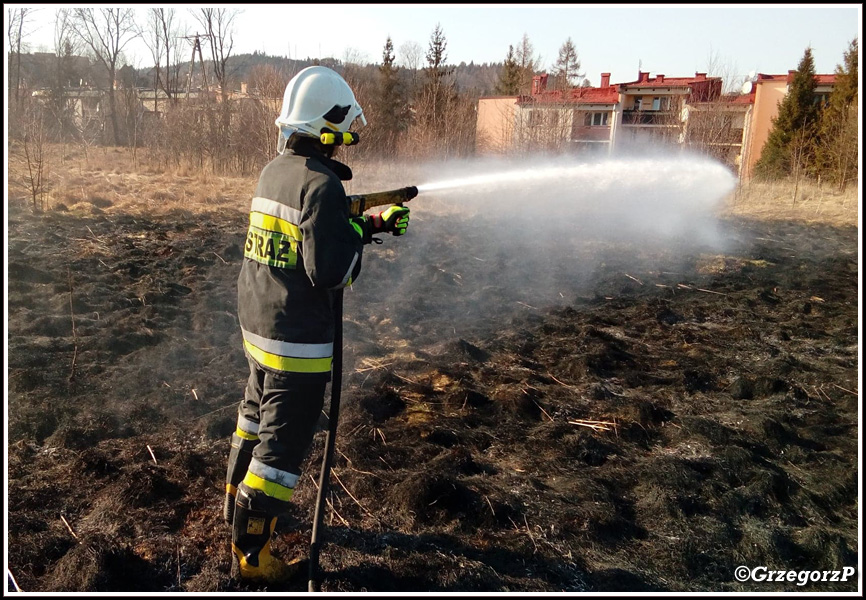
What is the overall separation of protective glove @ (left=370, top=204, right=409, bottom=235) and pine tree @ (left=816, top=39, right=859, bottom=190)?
22512 millimetres

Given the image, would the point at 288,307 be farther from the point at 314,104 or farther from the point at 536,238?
the point at 536,238

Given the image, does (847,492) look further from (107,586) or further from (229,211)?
(229,211)

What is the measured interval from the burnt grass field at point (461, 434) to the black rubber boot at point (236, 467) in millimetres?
167

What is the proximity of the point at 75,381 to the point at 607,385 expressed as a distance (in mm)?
4300

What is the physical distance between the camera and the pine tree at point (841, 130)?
65.7ft

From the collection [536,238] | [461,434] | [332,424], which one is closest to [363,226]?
[332,424]

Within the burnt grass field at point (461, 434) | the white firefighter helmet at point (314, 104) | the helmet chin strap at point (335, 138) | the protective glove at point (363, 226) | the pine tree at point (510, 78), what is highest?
the pine tree at point (510, 78)

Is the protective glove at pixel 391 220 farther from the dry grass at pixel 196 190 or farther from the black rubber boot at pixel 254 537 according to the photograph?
the dry grass at pixel 196 190

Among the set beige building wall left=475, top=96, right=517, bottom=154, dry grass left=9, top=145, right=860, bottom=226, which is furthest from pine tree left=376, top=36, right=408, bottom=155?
dry grass left=9, top=145, right=860, bottom=226

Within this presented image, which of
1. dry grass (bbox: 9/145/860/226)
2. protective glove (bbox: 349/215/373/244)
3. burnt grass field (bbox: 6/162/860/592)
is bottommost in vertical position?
burnt grass field (bbox: 6/162/860/592)

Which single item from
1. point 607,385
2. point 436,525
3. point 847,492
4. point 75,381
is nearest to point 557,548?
point 436,525

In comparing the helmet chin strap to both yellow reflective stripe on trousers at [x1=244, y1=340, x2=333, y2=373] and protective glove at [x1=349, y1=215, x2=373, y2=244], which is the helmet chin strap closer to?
protective glove at [x1=349, y1=215, x2=373, y2=244]

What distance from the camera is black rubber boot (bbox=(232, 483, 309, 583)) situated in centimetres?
256

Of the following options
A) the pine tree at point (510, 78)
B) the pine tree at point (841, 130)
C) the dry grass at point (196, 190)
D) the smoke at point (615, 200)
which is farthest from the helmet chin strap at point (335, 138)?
the pine tree at point (510, 78)
